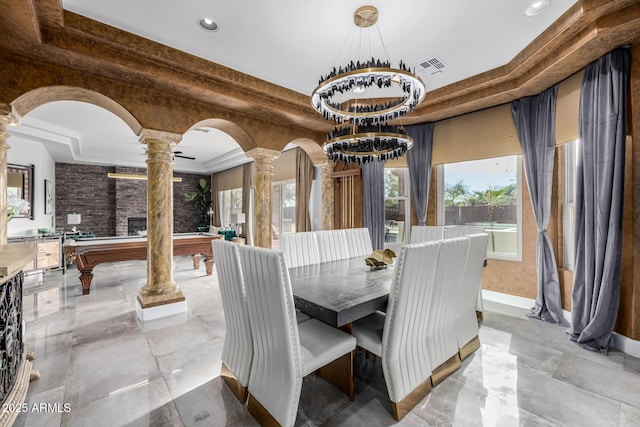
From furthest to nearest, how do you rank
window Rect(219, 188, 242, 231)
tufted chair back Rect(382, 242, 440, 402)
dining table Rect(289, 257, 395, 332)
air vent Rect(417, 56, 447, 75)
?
window Rect(219, 188, 242, 231), air vent Rect(417, 56, 447, 75), tufted chair back Rect(382, 242, 440, 402), dining table Rect(289, 257, 395, 332)

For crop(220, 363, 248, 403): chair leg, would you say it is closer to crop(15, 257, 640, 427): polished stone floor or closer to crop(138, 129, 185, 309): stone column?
crop(15, 257, 640, 427): polished stone floor

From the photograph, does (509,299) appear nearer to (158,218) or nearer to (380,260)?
(380,260)

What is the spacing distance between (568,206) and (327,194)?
3528 millimetres

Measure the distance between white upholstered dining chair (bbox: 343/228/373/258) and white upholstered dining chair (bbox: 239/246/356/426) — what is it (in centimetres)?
185

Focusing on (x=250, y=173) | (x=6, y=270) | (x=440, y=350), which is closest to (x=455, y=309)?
(x=440, y=350)

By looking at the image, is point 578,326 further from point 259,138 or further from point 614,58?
point 259,138

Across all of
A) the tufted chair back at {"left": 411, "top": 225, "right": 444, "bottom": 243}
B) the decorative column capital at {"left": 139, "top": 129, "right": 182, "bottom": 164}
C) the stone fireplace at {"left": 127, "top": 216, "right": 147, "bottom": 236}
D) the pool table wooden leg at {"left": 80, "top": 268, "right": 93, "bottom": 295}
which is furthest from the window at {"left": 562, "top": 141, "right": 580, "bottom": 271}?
the stone fireplace at {"left": 127, "top": 216, "right": 147, "bottom": 236}

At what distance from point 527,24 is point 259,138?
10.7ft

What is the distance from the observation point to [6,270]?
1.29 meters

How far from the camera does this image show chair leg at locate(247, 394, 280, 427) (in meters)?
1.61

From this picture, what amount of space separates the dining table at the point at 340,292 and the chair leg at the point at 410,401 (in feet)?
1.75

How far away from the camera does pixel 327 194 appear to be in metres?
5.46

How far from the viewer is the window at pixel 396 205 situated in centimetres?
498

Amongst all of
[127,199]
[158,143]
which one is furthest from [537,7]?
[127,199]
